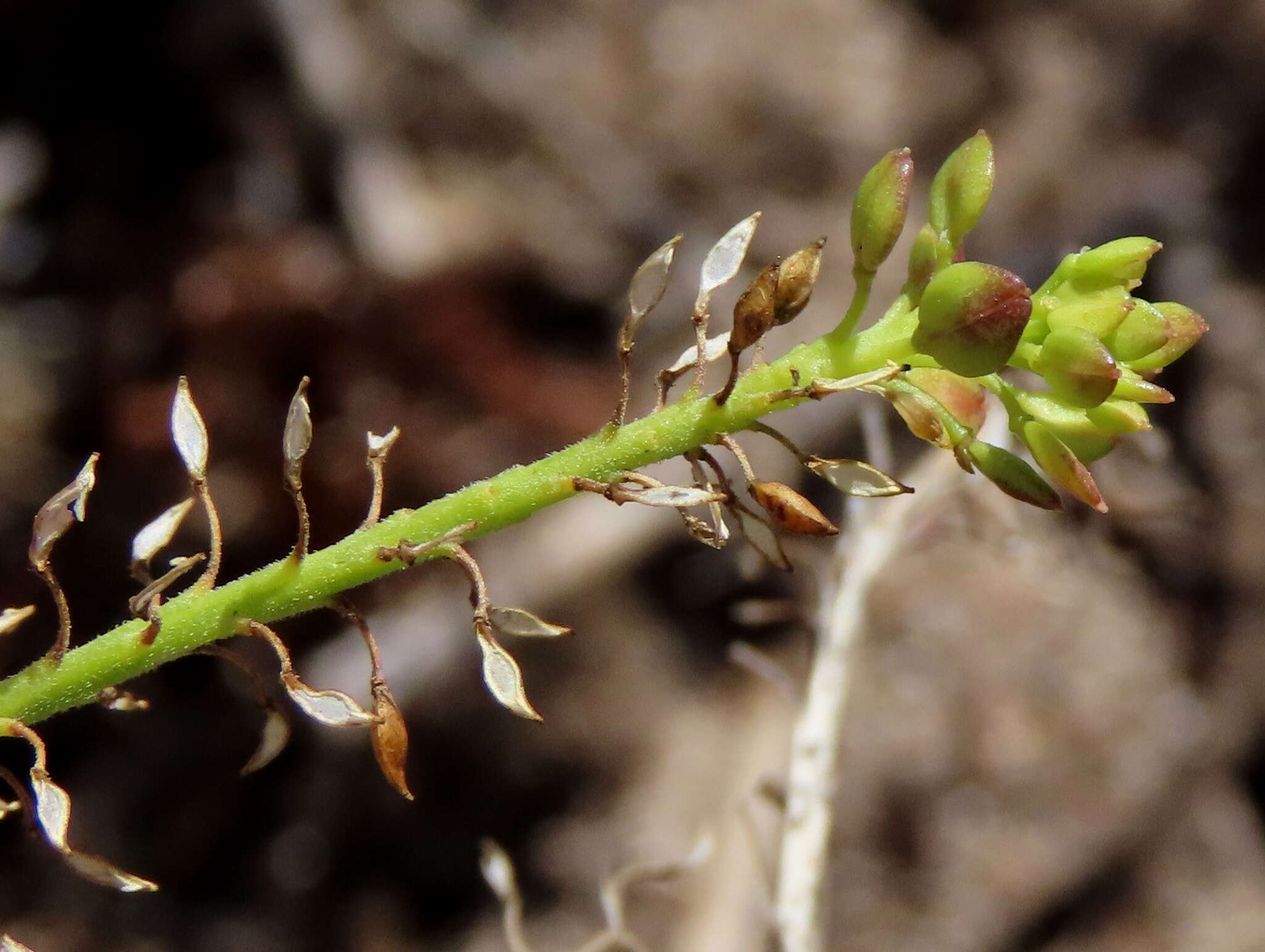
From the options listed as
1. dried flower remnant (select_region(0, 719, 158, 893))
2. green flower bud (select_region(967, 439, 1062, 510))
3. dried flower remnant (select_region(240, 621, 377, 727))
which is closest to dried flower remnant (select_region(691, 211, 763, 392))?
green flower bud (select_region(967, 439, 1062, 510))

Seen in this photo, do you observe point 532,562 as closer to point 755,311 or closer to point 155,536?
point 155,536

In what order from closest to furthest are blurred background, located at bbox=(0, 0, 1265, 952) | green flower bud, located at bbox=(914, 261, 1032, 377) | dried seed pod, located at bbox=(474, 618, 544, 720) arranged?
green flower bud, located at bbox=(914, 261, 1032, 377) < dried seed pod, located at bbox=(474, 618, 544, 720) < blurred background, located at bbox=(0, 0, 1265, 952)

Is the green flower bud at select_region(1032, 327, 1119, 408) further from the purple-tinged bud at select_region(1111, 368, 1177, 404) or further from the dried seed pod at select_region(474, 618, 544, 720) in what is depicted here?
the dried seed pod at select_region(474, 618, 544, 720)

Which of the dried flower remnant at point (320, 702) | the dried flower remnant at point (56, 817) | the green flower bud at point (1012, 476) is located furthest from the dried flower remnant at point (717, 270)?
the dried flower remnant at point (56, 817)

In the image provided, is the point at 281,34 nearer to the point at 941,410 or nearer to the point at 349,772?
the point at 349,772

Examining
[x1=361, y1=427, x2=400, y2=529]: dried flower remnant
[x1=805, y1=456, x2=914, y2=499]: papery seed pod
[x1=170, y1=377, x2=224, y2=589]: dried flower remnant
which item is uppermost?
[x1=805, y1=456, x2=914, y2=499]: papery seed pod

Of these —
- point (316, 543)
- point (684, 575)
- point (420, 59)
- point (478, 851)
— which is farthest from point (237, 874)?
point (420, 59)

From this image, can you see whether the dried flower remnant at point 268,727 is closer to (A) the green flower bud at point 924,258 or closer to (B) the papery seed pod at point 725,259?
(B) the papery seed pod at point 725,259

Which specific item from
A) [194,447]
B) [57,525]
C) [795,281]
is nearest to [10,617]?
[57,525]
